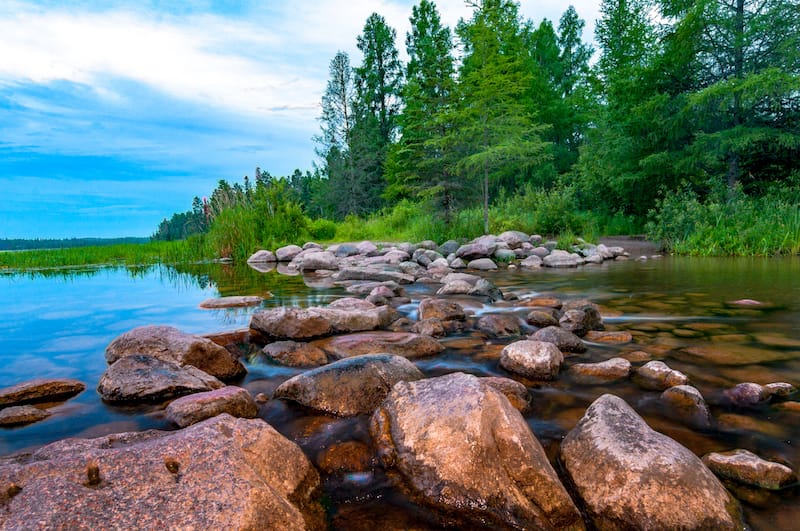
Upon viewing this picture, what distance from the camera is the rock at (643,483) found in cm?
167

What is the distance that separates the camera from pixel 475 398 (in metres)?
2.10

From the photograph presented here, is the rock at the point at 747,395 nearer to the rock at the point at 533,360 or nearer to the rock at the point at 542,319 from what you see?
the rock at the point at 533,360

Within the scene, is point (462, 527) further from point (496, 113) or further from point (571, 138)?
point (571, 138)

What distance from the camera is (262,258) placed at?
14.7 metres

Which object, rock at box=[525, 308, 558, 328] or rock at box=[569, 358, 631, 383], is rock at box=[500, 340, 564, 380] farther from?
rock at box=[525, 308, 558, 328]

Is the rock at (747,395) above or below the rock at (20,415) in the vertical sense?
Answer: below

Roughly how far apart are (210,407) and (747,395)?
10.9 feet

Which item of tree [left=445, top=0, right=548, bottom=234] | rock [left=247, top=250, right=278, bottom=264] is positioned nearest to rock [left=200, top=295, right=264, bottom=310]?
rock [left=247, top=250, right=278, bottom=264]

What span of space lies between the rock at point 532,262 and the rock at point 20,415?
402 inches

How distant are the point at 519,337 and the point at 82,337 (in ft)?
16.1

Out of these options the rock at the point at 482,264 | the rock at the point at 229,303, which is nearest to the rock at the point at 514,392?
the rock at the point at 229,303

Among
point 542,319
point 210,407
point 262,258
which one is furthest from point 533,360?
point 262,258

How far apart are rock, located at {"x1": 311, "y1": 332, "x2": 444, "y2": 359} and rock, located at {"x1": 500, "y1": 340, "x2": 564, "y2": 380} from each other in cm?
72

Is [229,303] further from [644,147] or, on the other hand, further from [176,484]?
[644,147]
